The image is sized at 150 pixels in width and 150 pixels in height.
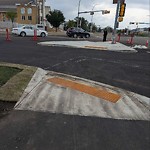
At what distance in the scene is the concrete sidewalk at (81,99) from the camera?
4.91 meters

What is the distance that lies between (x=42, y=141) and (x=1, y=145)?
0.66 meters

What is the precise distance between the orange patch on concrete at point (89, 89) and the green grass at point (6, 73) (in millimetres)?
1415

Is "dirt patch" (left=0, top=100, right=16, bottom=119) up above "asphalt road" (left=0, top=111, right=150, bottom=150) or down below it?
above

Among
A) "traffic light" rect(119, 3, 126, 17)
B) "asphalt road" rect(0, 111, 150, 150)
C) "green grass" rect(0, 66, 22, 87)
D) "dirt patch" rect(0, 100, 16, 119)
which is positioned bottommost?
"asphalt road" rect(0, 111, 150, 150)

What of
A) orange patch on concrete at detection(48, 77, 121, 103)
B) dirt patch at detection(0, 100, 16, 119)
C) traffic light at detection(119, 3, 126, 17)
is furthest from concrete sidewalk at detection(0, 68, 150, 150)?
traffic light at detection(119, 3, 126, 17)

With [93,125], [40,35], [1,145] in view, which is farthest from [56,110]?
[40,35]

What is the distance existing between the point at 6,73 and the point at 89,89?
3.11 m

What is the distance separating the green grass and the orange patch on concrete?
55.7 inches

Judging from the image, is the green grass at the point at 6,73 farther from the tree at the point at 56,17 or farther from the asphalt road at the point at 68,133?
the tree at the point at 56,17

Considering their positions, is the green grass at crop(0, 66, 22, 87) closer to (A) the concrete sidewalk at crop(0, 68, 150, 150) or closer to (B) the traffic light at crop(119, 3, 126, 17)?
(A) the concrete sidewalk at crop(0, 68, 150, 150)

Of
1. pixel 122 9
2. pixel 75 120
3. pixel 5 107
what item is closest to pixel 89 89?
pixel 75 120

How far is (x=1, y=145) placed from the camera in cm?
337

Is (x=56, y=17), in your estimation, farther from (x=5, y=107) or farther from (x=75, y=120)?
(x=75, y=120)

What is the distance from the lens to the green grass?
6.66m
